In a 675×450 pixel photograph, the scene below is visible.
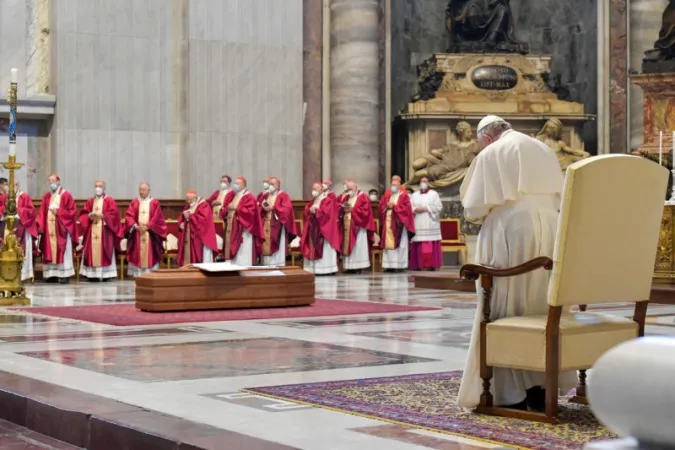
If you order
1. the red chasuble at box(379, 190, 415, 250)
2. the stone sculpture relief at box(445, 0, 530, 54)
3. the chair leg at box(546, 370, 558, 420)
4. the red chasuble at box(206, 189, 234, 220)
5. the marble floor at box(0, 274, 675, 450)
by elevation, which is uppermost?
the stone sculpture relief at box(445, 0, 530, 54)

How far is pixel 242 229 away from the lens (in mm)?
20062

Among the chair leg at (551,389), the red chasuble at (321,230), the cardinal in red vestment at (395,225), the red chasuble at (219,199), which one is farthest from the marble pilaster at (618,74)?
the chair leg at (551,389)

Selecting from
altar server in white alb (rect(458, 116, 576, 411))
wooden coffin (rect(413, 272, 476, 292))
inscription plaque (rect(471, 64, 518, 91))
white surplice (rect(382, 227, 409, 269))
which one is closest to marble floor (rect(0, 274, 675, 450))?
altar server in white alb (rect(458, 116, 576, 411))

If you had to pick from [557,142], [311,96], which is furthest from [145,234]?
[557,142]

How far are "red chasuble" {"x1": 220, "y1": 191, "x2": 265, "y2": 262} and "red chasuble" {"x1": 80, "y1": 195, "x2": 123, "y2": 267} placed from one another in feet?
6.57

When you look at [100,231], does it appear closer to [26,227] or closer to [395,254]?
[26,227]

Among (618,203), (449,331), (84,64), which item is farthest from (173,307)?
(84,64)

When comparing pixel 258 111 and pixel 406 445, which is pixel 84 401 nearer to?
pixel 406 445

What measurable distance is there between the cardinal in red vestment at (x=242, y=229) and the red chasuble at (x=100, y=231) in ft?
6.59

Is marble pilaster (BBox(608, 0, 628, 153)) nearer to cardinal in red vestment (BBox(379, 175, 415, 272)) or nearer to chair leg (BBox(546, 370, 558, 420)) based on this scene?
cardinal in red vestment (BBox(379, 175, 415, 272))

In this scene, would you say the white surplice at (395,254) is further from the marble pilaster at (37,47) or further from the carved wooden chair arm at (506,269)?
the carved wooden chair arm at (506,269)

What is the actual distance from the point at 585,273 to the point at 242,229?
610 inches

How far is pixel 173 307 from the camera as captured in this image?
1159 centimetres

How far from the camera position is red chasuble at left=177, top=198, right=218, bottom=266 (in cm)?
1914
